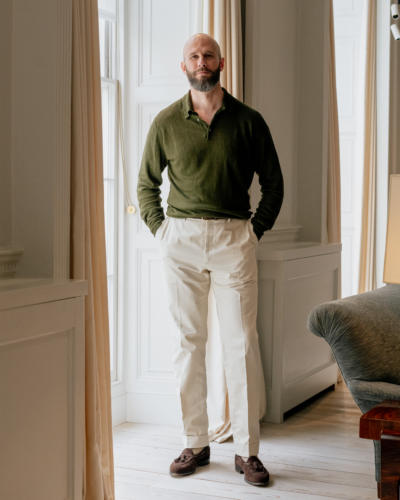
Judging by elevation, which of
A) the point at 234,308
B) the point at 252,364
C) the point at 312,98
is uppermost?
the point at 312,98

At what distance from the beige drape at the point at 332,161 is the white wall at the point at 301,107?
16 cm

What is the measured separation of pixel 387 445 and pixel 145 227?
2.39m

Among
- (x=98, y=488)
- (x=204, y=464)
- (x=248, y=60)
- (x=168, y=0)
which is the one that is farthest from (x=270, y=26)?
(x=98, y=488)

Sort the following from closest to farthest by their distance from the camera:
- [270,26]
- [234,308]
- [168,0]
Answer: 1. [234,308]
2. [168,0]
3. [270,26]

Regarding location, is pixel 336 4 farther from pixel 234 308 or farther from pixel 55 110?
pixel 55 110

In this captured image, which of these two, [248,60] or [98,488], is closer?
[98,488]

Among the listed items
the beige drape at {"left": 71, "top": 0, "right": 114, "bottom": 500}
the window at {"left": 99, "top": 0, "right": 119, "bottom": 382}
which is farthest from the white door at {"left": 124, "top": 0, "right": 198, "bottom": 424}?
the beige drape at {"left": 71, "top": 0, "right": 114, "bottom": 500}

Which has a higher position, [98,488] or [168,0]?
[168,0]

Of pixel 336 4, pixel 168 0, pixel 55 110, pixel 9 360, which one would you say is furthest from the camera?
pixel 336 4

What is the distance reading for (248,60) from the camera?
4031 mm

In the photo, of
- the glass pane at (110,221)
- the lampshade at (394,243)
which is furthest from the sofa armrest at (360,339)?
the glass pane at (110,221)

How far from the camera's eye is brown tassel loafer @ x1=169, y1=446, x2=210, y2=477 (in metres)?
3.10

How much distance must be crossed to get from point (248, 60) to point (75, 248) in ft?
6.34

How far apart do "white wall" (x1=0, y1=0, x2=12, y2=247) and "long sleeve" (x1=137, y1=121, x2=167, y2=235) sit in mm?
863
